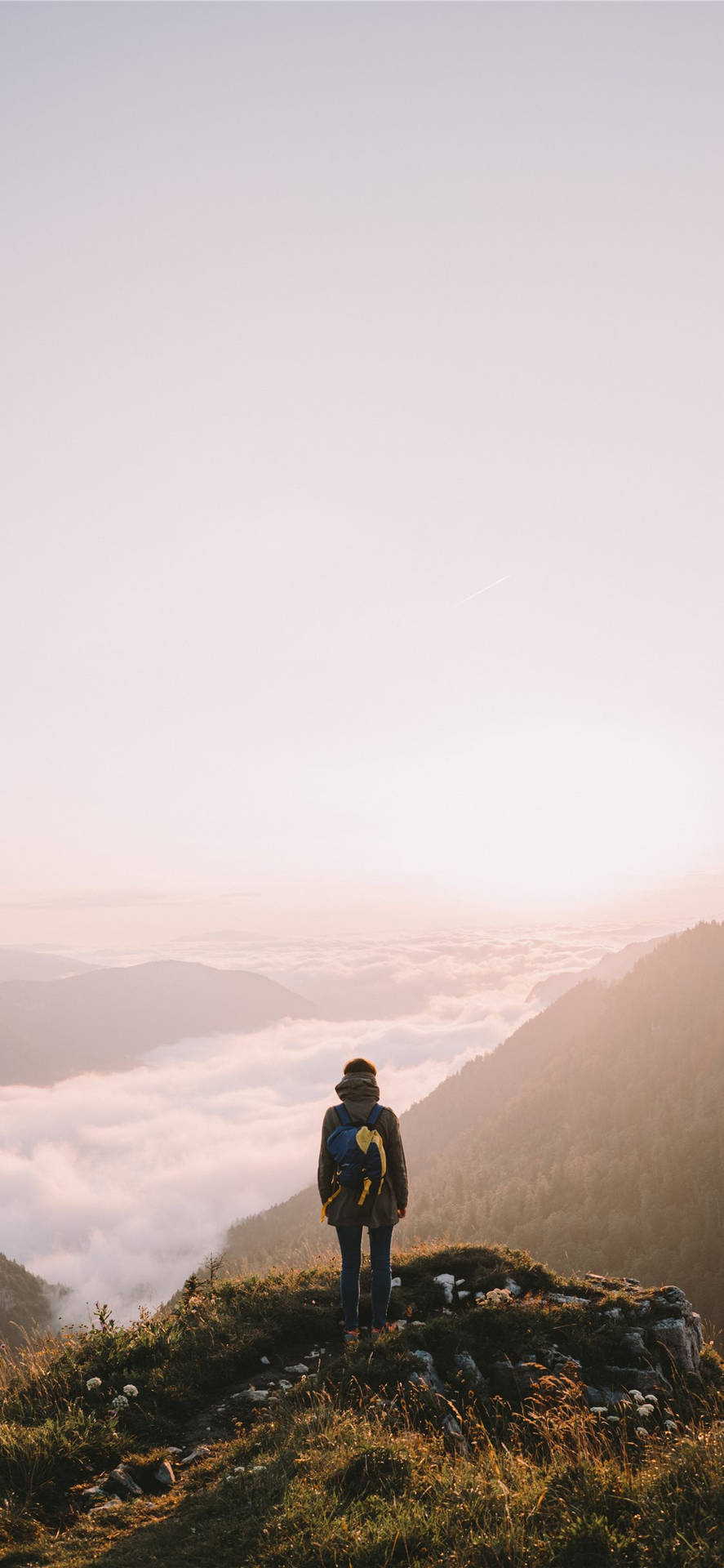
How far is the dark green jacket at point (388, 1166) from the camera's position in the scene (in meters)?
9.70

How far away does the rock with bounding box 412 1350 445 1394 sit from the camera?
8.66 m

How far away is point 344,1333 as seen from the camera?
1034 centimetres

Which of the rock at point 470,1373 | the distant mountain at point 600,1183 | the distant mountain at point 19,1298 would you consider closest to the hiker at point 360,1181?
the rock at point 470,1373

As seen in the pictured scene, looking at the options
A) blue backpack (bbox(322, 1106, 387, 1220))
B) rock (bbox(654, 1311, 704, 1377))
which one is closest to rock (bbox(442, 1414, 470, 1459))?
blue backpack (bbox(322, 1106, 387, 1220))

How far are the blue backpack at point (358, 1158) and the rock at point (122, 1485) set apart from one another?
3421mm

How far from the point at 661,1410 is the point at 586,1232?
531 ft

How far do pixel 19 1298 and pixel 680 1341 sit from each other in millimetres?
183990

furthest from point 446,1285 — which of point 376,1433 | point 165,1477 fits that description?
point 165,1477

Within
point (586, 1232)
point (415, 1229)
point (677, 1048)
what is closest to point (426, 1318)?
point (415, 1229)

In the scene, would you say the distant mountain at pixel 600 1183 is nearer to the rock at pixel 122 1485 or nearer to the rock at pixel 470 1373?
the rock at pixel 470 1373

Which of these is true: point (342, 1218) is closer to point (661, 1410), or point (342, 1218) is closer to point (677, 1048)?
point (661, 1410)

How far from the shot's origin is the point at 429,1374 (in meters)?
8.84

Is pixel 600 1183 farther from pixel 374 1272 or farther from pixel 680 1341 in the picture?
pixel 374 1272

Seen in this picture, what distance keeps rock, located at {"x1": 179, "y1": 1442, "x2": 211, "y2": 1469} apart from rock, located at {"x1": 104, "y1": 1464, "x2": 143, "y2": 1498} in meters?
0.58
